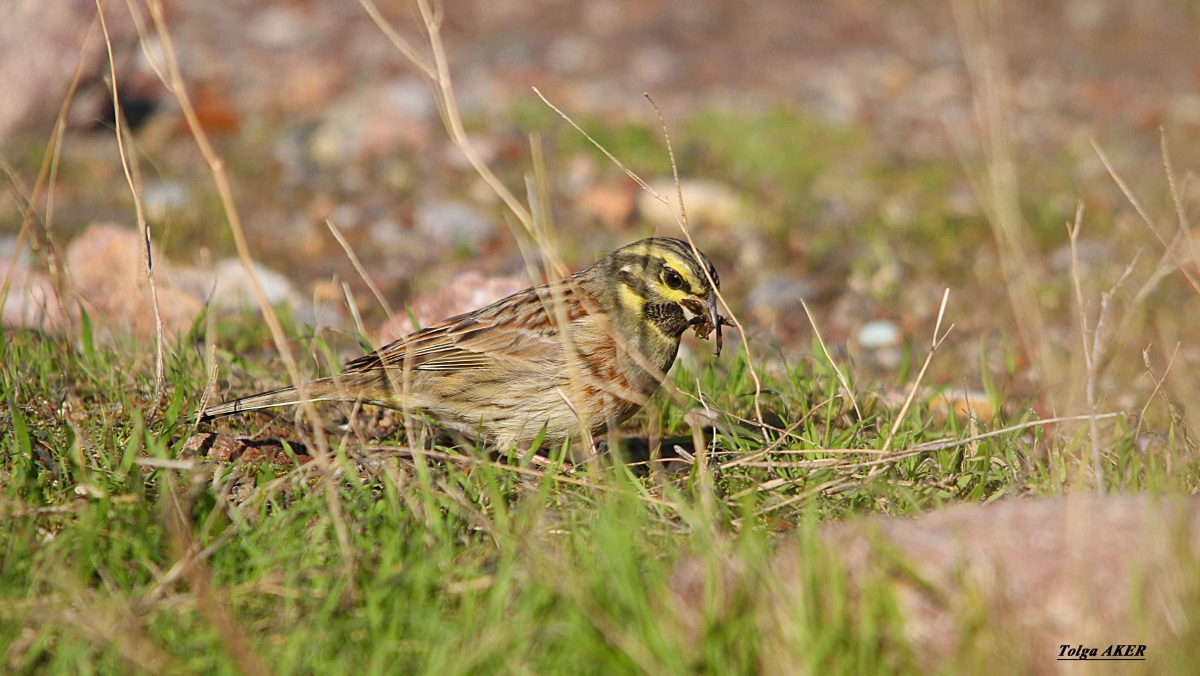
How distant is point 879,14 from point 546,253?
451 inches

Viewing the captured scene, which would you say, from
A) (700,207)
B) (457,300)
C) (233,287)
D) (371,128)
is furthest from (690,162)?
(233,287)

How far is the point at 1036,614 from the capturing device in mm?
2895

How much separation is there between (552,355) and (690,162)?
5043 mm

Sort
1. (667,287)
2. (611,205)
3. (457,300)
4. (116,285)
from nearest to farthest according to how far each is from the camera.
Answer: (667,287) < (457,300) < (116,285) < (611,205)

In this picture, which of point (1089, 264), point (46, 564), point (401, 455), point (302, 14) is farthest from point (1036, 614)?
point (302, 14)

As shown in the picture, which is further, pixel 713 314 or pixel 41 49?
pixel 41 49

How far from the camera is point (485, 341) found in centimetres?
519

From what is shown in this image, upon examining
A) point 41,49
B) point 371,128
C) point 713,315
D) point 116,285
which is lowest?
point 713,315

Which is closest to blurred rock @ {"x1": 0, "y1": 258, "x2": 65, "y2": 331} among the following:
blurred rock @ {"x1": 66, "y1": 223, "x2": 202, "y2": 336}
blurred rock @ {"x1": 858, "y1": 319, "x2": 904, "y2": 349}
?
blurred rock @ {"x1": 66, "y1": 223, "x2": 202, "y2": 336}

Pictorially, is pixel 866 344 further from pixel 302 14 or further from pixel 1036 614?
pixel 302 14

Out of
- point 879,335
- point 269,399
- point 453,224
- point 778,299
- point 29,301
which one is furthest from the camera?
point 453,224

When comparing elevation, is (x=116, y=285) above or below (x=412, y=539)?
above

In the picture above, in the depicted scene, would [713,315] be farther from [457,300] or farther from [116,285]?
[116,285]

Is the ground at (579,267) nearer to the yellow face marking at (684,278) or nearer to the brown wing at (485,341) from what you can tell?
the brown wing at (485,341)
